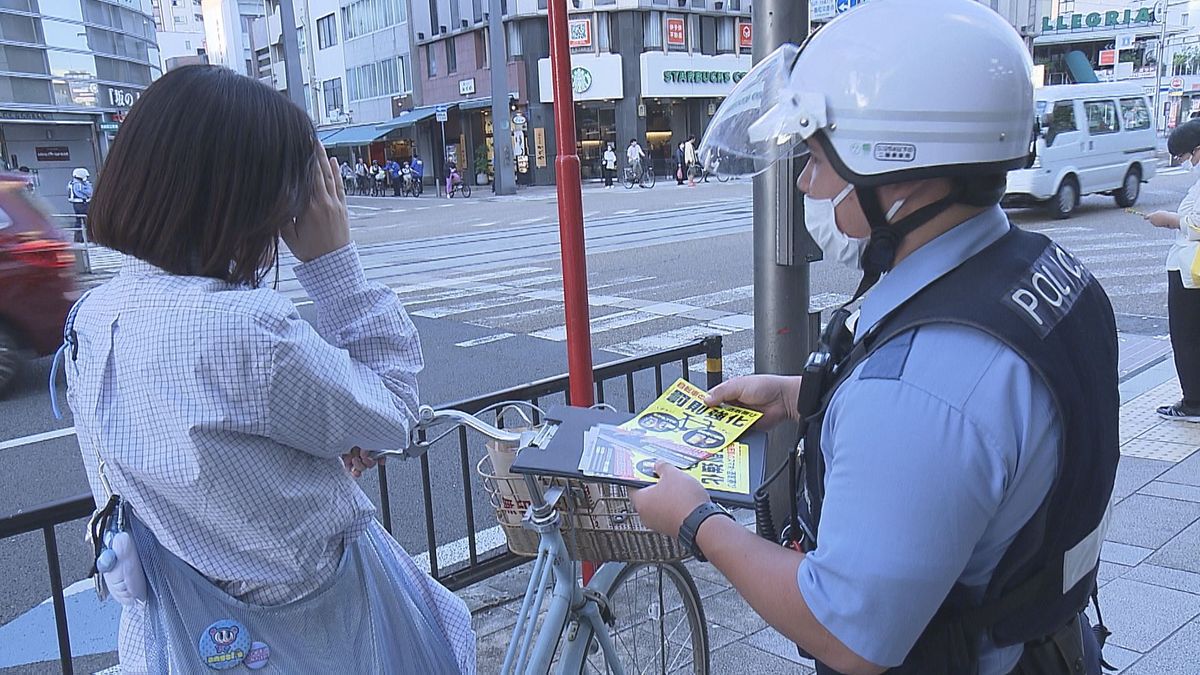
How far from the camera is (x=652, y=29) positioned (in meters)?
40.9

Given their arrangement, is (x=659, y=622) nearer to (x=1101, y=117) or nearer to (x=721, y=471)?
(x=721, y=471)

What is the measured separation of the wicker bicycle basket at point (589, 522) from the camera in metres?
1.86

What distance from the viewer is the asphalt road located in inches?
210

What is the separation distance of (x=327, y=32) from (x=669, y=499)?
59.2 m

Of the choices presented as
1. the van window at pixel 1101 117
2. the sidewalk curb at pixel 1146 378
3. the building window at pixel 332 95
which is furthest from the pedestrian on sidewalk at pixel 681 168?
the sidewalk curb at pixel 1146 378

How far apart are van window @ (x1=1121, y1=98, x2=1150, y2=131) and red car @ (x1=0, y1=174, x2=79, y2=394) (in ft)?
60.3

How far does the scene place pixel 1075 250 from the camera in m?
12.9

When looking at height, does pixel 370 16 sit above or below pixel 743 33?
above

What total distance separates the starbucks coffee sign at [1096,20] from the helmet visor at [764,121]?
248 feet

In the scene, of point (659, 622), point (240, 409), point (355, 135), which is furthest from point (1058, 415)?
point (355, 135)

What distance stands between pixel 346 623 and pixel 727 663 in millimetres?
1998

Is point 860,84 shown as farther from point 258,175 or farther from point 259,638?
point 259,638

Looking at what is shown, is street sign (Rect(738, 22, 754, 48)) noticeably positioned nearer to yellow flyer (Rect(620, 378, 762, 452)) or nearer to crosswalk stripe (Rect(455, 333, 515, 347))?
crosswalk stripe (Rect(455, 333, 515, 347))

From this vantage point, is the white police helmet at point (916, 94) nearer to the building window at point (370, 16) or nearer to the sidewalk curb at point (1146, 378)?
the sidewalk curb at point (1146, 378)
